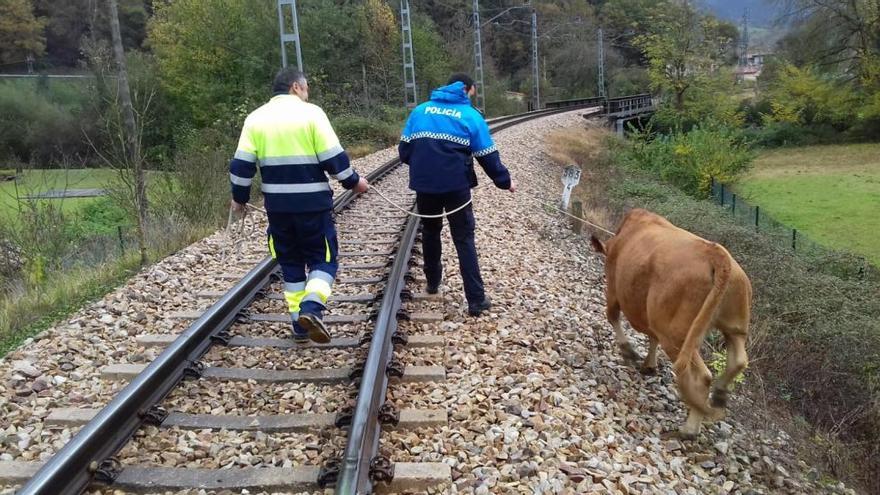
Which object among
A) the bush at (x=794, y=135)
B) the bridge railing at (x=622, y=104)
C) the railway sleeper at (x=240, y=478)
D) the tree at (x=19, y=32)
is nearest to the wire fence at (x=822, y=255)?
the railway sleeper at (x=240, y=478)

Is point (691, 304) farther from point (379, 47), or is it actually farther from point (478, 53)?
point (379, 47)

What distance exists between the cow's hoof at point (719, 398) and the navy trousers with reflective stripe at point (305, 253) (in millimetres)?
2628

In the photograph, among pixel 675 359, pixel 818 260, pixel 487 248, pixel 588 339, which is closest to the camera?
pixel 675 359

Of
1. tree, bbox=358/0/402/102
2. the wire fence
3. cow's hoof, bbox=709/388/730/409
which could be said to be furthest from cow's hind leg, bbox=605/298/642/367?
tree, bbox=358/0/402/102

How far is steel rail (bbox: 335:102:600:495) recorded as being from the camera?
3213mm

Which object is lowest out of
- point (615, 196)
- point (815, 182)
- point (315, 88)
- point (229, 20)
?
point (815, 182)

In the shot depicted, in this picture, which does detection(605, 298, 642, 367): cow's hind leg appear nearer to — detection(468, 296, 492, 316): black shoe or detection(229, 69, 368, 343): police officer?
detection(468, 296, 492, 316): black shoe

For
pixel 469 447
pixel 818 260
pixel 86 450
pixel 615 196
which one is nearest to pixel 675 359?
pixel 469 447

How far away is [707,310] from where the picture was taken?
3832mm

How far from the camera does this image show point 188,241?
351 inches

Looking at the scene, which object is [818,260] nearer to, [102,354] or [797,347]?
[797,347]

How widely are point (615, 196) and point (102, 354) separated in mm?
12408

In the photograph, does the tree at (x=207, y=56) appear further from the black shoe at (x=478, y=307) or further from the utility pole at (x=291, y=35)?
the black shoe at (x=478, y=307)

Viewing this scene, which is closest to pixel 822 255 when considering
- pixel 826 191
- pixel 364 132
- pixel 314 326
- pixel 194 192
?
pixel 314 326
